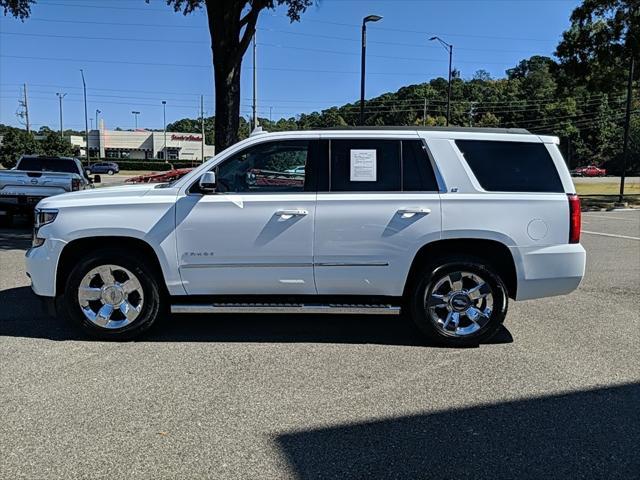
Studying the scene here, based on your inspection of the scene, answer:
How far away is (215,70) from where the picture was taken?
1364 centimetres

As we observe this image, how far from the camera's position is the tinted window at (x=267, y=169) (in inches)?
207

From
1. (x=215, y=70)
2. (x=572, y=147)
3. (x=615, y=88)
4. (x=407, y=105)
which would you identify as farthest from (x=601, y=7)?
(x=407, y=105)

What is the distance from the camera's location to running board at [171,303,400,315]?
521cm

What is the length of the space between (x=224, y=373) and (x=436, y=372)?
1.68 m

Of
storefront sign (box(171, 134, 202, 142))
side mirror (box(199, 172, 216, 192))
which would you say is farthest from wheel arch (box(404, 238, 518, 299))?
storefront sign (box(171, 134, 202, 142))

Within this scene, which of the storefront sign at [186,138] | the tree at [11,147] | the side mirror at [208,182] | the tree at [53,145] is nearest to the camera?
the side mirror at [208,182]

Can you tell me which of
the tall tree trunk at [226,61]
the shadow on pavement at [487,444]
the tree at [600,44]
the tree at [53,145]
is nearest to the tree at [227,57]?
the tall tree trunk at [226,61]

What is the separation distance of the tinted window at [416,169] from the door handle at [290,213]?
93cm

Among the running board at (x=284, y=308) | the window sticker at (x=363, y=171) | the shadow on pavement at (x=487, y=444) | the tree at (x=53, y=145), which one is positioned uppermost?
the tree at (x=53, y=145)

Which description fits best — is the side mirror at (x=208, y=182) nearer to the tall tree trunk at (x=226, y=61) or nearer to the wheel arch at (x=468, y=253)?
the wheel arch at (x=468, y=253)

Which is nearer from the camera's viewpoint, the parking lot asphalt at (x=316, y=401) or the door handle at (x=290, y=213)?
the parking lot asphalt at (x=316, y=401)

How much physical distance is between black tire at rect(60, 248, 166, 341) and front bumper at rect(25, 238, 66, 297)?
15 cm

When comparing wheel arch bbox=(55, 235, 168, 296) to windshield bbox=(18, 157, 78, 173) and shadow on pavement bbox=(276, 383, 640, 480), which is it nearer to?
shadow on pavement bbox=(276, 383, 640, 480)

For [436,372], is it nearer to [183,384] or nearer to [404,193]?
[404,193]
